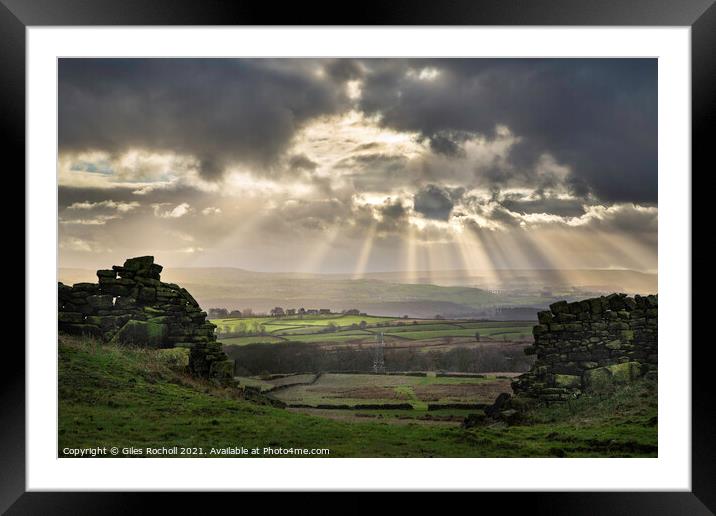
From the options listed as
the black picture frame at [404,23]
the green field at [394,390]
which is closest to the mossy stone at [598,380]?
the green field at [394,390]

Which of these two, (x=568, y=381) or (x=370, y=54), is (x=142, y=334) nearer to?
(x=370, y=54)

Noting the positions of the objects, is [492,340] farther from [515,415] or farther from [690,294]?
[690,294]

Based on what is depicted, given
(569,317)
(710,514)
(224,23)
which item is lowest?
(710,514)

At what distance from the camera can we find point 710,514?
15.2 ft

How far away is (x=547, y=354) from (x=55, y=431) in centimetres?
701

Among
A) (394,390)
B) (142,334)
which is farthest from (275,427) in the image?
(142,334)

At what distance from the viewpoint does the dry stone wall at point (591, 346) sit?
730 centimetres

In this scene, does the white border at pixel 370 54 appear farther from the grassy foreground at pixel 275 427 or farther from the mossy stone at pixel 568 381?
the mossy stone at pixel 568 381

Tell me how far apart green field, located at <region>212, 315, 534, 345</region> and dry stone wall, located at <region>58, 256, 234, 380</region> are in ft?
1.46

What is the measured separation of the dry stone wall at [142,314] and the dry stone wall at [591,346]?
5342 millimetres

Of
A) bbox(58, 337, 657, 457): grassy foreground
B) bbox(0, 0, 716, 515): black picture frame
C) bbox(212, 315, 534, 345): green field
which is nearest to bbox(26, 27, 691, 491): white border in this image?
bbox(0, 0, 716, 515): black picture frame

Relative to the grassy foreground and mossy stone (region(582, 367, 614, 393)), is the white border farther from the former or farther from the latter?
mossy stone (region(582, 367, 614, 393))

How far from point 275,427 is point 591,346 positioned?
5.20 metres

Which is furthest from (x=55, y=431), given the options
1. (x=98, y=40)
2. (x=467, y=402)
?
(x=467, y=402)
